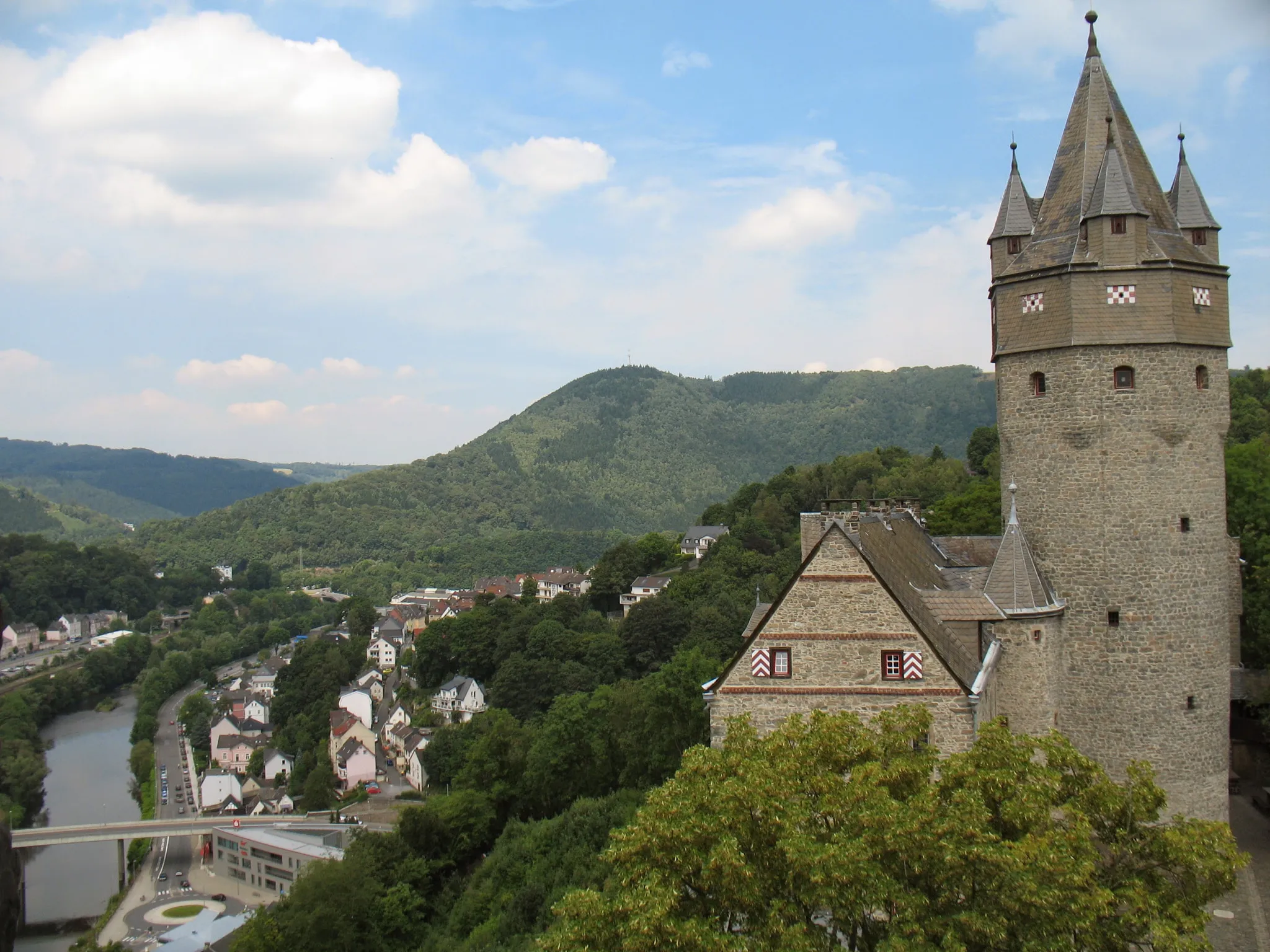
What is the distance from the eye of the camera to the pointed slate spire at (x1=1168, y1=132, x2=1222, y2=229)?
24078mm

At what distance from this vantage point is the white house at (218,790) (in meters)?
78.6

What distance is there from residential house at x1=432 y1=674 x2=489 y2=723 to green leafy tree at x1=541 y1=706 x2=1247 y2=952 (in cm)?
7066

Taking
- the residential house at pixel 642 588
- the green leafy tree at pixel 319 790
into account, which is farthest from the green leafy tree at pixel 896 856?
the residential house at pixel 642 588

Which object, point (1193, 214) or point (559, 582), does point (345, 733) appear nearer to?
point (559, 582)

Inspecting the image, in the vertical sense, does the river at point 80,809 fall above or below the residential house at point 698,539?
below

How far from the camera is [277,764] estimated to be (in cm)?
8688

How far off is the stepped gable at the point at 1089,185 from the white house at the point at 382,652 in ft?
330

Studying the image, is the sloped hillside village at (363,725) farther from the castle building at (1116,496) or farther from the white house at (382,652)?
the castle building at (1116,496)

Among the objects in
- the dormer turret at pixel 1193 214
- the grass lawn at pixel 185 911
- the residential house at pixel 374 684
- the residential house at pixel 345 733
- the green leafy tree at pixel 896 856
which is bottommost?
the grass lawn at pixel 185 911

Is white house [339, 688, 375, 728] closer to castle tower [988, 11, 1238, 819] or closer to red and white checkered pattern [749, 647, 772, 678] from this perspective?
castle tower [988, 11, 1238, 819]

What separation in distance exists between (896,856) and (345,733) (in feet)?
256

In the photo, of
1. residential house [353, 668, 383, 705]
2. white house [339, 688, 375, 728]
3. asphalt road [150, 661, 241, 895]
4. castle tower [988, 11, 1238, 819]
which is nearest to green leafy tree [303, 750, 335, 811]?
asphalt road [150, 661, 241, 895]

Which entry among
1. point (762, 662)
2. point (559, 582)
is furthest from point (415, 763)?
point (559, 582)

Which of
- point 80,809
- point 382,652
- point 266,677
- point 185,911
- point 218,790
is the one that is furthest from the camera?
point 382,652
